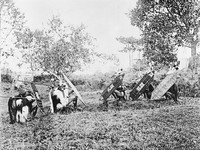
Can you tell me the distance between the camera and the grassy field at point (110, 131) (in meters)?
6.16

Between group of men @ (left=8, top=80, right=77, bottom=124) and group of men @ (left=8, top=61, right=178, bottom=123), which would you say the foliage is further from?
group of men @ (left=8, top=80, right=77, bottom=124)

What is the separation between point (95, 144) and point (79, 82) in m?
10.2

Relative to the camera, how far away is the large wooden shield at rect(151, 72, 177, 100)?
10953mm

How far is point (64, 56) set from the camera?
13.4 meters

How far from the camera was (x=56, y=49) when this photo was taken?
1342 cm

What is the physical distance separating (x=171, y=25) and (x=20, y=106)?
11.2m

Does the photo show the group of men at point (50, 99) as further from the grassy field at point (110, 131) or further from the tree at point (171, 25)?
the tree at point (171, 25)

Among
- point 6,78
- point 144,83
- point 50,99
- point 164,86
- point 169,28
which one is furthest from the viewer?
point 169,28

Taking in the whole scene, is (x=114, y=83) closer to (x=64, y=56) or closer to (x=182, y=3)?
(x=64, y=56)

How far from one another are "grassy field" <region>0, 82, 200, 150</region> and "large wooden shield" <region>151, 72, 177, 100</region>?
1801 millimetres

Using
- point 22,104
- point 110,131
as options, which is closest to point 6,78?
point 22,104

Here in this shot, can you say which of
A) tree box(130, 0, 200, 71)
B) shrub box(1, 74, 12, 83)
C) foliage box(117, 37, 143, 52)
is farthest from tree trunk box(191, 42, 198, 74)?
shrub box(1, 74, 12, 83)

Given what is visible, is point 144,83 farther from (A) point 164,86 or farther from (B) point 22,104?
(B) point 22,104

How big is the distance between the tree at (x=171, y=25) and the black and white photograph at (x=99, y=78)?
6 cm
